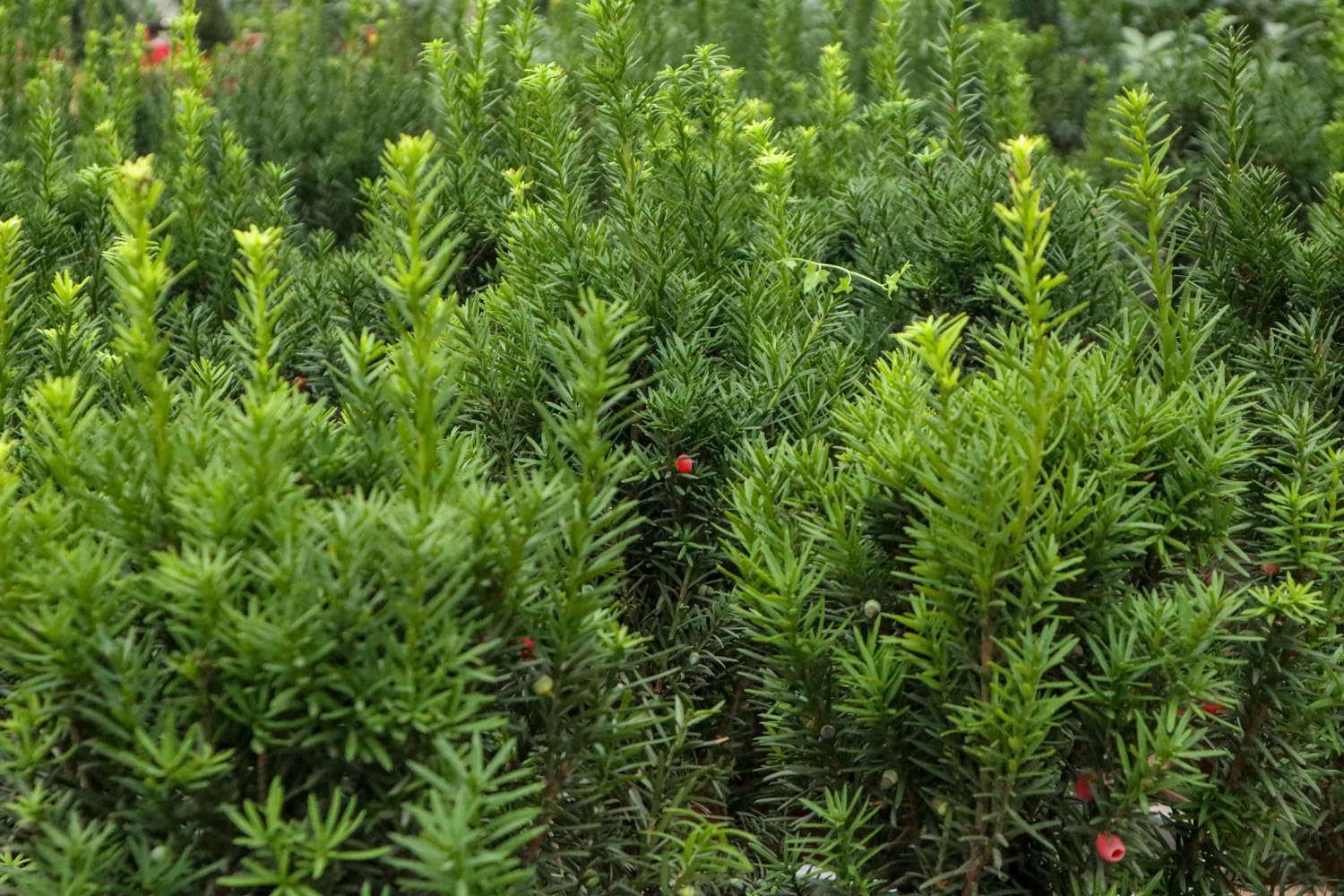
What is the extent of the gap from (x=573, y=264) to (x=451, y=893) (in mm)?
1098

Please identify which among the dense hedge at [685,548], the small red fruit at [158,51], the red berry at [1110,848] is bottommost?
the small red fruit at [158,51]

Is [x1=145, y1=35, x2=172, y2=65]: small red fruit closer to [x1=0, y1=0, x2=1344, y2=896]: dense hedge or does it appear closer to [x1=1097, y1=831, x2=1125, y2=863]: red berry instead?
[x1=0, y1=0, x2=1344, y2=896]: dense hedge

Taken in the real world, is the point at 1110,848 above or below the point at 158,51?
above

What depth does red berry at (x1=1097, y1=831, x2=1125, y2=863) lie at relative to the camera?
1.39 metres

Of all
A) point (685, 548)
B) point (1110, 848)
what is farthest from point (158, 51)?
point (1110, 848)

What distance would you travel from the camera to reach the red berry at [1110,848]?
1391 mm

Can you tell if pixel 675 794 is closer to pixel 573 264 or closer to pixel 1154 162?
pixel 573 264

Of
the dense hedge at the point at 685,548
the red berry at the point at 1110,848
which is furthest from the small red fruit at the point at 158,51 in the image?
the red berry at the point at 1110,848

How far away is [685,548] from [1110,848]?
2.18 ft

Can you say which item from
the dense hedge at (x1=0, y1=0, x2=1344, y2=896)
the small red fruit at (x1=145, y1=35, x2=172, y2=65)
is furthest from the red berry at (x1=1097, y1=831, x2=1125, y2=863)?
the small red fruit at (x1=145, y1=35, x2=172, y2=65)

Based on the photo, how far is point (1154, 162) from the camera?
1621 millimetres

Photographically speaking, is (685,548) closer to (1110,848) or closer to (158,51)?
(1110,848)

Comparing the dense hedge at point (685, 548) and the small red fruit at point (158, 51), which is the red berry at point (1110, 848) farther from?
the small red fruit at point (158, 51)

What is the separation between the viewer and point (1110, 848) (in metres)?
1.39
